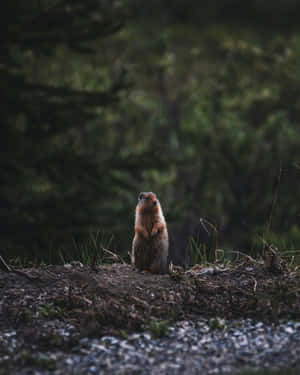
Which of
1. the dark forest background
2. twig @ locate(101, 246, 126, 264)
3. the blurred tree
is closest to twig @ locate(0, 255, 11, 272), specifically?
twig @ locate(101, 246, 126, 264)

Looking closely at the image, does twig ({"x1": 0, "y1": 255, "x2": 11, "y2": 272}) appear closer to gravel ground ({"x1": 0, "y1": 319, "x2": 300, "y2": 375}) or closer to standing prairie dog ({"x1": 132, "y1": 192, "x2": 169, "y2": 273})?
gravel ground ({"x1": 0, "y1": 319, "x2": 300, "y2": 375})

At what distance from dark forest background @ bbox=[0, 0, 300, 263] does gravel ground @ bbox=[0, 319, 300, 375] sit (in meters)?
4.59

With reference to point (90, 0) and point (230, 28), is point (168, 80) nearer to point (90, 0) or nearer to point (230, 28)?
point (230, 28)

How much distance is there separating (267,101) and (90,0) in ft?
32.6

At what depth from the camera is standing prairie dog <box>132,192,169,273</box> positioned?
5391mm

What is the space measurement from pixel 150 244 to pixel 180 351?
162 centimetres

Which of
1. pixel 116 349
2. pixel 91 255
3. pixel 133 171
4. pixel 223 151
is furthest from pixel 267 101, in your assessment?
pixel 116 349

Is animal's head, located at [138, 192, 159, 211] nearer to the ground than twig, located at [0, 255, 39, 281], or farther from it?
farther from it

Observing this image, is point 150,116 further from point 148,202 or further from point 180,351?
point 180,351

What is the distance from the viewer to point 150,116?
695 inches

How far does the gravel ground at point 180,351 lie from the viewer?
3652 mm

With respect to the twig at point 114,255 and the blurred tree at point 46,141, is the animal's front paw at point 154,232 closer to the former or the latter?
the twig at point 114,255

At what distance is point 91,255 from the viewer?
18.1ft

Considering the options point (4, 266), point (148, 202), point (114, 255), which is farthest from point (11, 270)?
point (148, 202)
